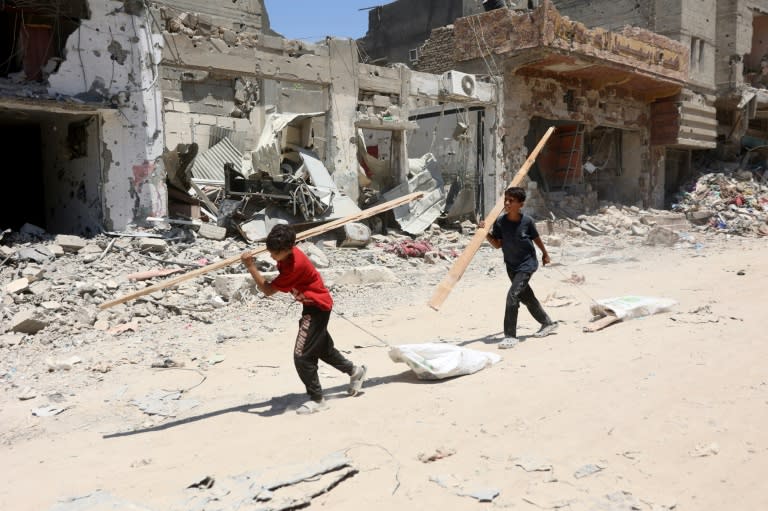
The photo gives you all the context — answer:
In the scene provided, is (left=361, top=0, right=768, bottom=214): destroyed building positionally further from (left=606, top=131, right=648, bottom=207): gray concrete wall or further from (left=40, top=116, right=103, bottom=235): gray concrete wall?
(left=40, top=116, right=103, bottom=235): gray concrete wall

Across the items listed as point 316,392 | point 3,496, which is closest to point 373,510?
→ point 316,392

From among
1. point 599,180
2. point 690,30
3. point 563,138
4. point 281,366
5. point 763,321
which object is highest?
point 690,30

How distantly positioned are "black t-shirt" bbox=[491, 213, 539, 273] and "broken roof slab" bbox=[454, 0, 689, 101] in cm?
953

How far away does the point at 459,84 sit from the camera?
14320 mm

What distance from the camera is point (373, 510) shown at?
8.84ft

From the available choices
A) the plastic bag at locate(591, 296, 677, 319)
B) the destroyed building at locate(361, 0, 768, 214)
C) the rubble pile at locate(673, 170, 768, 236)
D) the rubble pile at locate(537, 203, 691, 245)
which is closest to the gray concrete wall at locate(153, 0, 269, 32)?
the destroyed building at locate(361, 0, 768, 214)

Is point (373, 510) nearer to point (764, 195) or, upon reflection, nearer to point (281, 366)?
point (281, 366)

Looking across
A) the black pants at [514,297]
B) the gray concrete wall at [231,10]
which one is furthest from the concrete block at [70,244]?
the gray concrete wall at [231,10]

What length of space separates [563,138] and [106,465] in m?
17.7

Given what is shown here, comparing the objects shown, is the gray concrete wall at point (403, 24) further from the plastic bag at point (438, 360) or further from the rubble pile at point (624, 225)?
the plastic bag at point (438, 360)

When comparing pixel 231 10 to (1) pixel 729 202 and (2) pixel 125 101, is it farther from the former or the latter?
(1) pixel 729 202

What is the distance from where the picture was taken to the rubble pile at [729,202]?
16567 mm

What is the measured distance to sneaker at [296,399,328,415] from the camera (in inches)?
161

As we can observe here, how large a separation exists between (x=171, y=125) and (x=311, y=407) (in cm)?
1327
